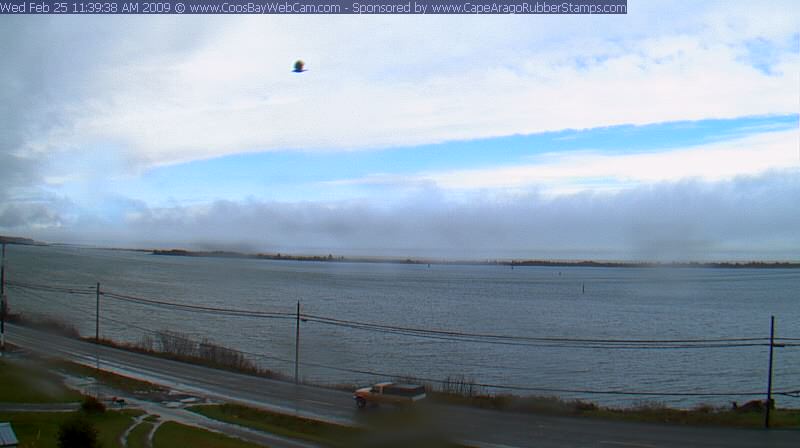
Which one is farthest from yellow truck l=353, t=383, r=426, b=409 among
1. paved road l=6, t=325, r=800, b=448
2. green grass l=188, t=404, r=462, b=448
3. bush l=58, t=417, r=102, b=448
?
bush l=58, t=417, r=102, b=448

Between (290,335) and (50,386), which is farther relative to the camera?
(290,335)

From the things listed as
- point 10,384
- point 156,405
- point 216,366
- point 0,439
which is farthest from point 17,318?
point 0,439

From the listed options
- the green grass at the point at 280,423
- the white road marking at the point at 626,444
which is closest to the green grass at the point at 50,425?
the green grass at the point at 280,423

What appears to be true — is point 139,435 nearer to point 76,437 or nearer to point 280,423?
point 76,437

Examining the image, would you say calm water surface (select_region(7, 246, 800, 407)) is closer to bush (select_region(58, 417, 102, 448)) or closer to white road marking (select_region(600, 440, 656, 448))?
white road marking (select_region(600, 440, 656, 448))

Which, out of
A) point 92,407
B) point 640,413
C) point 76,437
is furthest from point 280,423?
point 640,413

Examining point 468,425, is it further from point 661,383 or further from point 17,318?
point 17,318
